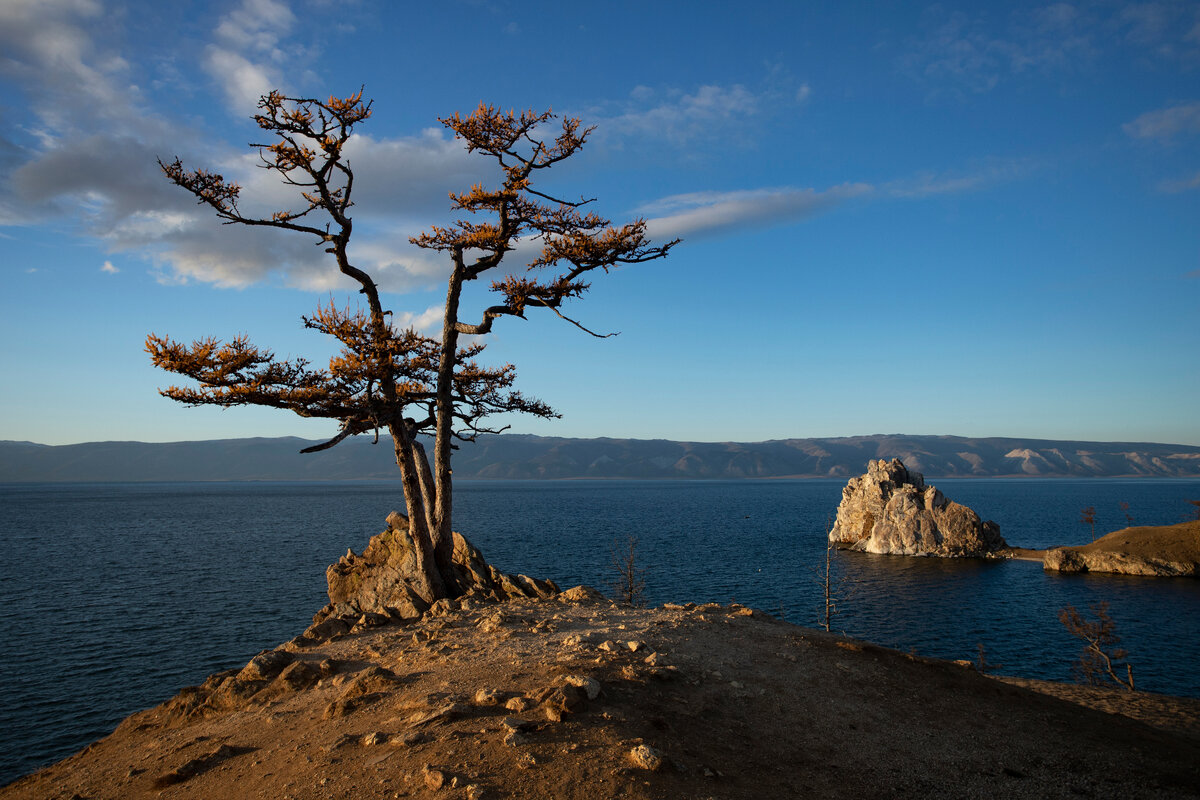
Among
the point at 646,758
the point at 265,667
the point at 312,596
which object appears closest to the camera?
the point at 646,758

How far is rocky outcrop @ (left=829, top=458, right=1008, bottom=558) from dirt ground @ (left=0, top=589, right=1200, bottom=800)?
71.7 metres

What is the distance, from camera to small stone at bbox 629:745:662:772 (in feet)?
27.6

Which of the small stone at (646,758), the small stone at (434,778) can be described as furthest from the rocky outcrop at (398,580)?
the small stone at (646,758)

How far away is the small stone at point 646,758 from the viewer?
841cm

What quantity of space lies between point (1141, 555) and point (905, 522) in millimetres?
23405

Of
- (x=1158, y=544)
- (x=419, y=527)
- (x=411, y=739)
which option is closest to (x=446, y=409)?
(x=419, y=527)

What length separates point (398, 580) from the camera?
90.1ft

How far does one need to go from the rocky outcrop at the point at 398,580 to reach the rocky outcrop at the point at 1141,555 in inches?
2689

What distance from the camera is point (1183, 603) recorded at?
5309cm

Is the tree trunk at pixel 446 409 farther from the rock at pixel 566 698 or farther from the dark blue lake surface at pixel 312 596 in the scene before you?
the dark blue lake surface at pixel 312 596

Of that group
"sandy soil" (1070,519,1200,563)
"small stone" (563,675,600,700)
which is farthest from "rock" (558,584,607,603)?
"sandy soil" (1070,519,1200,563)

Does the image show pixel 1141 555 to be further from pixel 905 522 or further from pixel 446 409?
pixel 446 409

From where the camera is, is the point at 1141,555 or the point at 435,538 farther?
the point at 1141,555

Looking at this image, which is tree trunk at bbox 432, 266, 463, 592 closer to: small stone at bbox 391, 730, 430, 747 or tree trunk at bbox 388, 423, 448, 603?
tree trunk at bbox 388, 423, 448, 603
